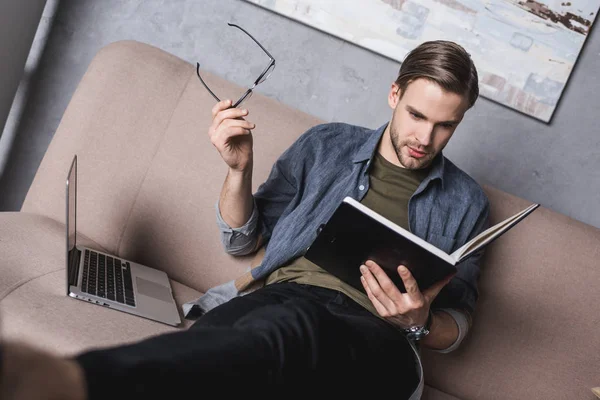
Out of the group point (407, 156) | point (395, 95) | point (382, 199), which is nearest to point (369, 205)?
point (382, 199)

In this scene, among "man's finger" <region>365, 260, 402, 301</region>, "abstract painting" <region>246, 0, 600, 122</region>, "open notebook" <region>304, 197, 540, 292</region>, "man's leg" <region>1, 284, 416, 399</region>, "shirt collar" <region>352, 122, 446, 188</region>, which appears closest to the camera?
"man's leg" <region>1, 284, 416, 399</region>

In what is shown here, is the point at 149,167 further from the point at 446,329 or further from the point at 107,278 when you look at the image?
the point at 446,329

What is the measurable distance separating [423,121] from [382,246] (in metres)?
0.43

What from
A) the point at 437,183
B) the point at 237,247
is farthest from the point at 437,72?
the point at 237,247

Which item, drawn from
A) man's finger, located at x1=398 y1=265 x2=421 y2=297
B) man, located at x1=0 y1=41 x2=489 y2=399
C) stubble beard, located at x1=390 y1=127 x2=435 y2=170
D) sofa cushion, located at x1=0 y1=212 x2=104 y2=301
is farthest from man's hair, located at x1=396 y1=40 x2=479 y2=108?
sofa cushion, located at x1=0 y1=212 x2=104 y2=301

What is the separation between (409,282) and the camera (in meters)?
1.40

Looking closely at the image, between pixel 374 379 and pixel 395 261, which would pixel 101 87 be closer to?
pixel 395 261

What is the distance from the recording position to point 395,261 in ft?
4.52

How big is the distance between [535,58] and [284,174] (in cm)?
98

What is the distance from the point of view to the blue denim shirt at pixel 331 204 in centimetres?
171

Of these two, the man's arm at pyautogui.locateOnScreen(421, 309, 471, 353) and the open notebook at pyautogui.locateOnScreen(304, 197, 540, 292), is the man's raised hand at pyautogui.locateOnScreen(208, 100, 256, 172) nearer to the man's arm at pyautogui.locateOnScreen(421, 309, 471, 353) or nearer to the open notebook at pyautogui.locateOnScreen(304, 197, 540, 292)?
the open notebook at pyautogui.locateOnScreen(304, 197, 540, 292)

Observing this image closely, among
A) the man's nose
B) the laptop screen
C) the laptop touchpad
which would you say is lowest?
the laptop touchpad

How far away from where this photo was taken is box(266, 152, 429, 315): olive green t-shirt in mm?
1657

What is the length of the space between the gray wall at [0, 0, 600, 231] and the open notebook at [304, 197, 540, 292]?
0.93 metres
